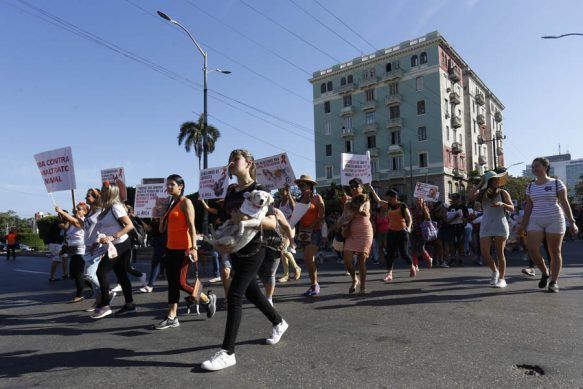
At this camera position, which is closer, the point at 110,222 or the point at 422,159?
the point at 110,222

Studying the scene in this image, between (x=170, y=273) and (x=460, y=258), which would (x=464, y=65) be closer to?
(x=460, y=258)

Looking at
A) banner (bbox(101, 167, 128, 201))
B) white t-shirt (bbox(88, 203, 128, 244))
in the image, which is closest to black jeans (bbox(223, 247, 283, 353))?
white t-shirt (bbox(88, 203, 128, 244))

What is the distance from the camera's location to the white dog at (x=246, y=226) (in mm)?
3584

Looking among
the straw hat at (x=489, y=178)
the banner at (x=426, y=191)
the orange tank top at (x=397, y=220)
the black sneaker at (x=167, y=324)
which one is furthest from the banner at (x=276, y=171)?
the black sneaker at (x=167, y=324)

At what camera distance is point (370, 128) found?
183ft

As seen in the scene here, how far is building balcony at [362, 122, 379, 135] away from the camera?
55537 mm

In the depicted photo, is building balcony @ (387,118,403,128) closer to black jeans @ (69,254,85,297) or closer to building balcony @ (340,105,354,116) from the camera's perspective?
building balcony @ (340,105,354,116)

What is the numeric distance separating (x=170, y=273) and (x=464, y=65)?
61.0 metres

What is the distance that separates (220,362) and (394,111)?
54370 mm

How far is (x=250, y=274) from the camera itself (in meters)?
3.67

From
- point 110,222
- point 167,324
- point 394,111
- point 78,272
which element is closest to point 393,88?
point 394,111

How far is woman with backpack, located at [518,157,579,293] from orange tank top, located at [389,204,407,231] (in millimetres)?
2110

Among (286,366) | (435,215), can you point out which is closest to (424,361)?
(286,366)

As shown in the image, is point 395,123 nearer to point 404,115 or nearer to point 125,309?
point 404,115
